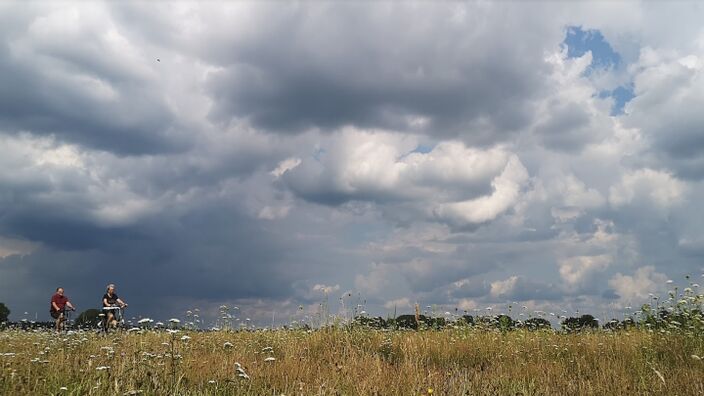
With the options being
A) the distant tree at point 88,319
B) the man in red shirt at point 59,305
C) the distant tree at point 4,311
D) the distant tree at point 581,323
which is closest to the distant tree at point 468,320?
the distant tree at point 581,323

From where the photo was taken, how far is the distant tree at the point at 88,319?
747 inches

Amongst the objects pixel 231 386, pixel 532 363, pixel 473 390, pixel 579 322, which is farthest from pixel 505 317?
pixel 231 386

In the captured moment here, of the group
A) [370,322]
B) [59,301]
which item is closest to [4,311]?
[59,301]

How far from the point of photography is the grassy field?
6344 mm

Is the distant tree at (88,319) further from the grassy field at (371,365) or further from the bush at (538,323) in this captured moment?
the bush at (538,323)

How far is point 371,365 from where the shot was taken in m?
8.53

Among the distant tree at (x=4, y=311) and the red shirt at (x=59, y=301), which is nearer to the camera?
the red shirt at (x=59, y=301)

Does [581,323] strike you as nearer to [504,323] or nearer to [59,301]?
[504,323]

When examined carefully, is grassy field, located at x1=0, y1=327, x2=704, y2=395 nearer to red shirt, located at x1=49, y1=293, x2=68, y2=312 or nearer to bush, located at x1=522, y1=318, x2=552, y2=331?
bush, located at x1=522, y1=318, x2=552, y2=331

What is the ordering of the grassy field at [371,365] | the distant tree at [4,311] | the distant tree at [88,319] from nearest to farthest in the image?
1. the grassy field at [371,365]
2. the distant tree at [88,319]
3. the distant tree at [4,311]

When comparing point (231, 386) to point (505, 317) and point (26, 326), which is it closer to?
point (505, 317)

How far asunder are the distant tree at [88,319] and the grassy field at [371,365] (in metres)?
6.09

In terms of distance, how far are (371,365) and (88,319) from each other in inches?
623

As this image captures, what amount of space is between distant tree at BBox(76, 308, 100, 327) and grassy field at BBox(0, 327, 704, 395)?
6089 mm
